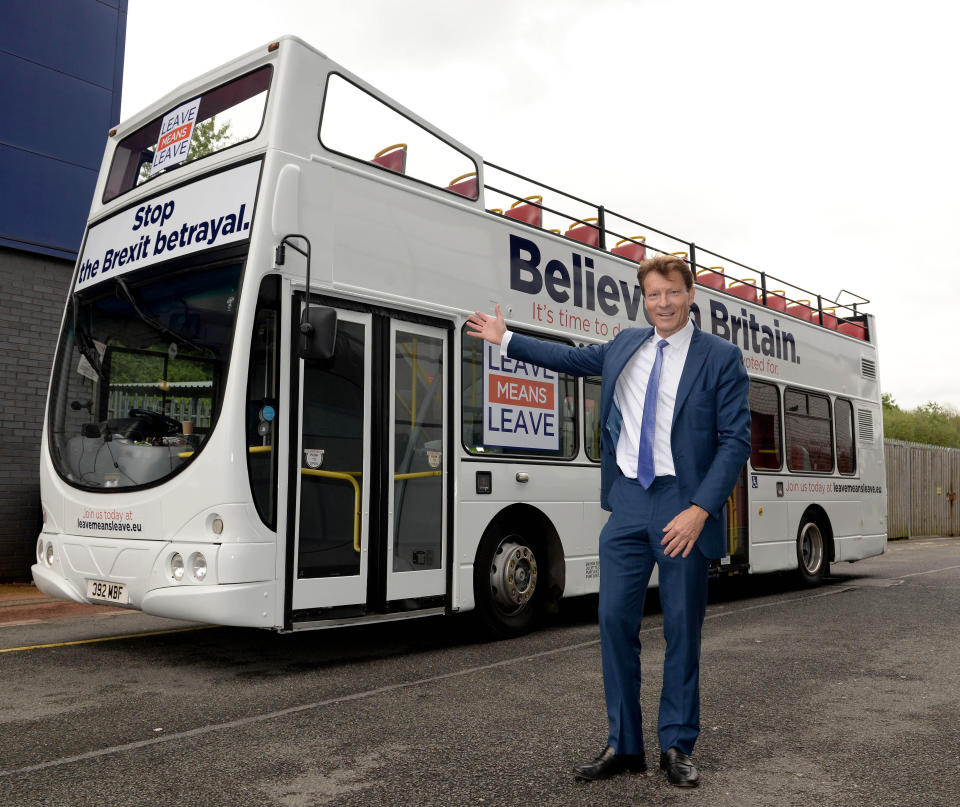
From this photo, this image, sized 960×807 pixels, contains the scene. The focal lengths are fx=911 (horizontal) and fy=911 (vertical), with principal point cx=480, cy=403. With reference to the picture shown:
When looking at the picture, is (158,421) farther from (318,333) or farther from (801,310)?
(801,310)

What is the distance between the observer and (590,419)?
26.3ft

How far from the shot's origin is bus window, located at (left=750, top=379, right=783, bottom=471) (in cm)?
1016

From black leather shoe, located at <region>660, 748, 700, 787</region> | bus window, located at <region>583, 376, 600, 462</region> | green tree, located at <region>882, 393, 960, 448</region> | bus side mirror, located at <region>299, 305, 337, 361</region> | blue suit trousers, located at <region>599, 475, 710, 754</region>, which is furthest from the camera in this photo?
green tree, located at <region>882, 393, 960, 448</region>

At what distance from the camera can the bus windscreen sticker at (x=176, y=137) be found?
21.4 ft

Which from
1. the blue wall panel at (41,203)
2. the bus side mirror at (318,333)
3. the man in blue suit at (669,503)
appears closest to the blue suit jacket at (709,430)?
the man in blue suit at (669,503)

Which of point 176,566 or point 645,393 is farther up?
point 645,393

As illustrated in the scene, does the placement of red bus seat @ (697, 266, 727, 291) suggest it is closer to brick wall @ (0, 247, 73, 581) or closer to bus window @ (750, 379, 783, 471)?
bus window @ (750, 379, 783, 471)

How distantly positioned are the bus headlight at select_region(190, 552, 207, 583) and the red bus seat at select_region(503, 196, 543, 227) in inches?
163

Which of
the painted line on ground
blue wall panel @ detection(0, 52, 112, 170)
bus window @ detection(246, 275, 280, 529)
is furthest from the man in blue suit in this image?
blue wall panel @ detection(0, 52, 112, 170)

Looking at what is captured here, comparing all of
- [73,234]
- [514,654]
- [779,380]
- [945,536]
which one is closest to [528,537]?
[514,654]

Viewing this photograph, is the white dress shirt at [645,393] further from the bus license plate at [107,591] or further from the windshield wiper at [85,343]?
the windshield wiper at [85,343]

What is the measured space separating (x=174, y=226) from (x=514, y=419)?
9.51 feet

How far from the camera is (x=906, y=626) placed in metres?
7.78

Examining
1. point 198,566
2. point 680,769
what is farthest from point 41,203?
point 680,769
